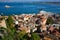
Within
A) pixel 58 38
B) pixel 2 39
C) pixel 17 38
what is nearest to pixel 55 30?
pixel 58 38

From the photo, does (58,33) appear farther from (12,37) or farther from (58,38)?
(12,37)

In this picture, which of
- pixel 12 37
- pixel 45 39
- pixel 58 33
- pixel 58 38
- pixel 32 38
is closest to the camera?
pixel 12 37

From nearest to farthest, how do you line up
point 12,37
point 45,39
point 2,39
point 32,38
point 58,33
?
point 2,39 → point 12,37 → point 32,38 → point 45,39 → point 58,33

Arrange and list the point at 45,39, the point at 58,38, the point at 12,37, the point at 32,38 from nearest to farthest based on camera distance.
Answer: the point at 12,37
the point at 32,38
the point at 45,39
the point at 58,38

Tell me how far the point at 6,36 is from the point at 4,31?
0.51ft

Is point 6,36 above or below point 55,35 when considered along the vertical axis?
above

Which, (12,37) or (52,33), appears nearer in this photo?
(12,37)

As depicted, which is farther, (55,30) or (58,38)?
(55,30)

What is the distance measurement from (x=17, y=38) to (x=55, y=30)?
2.88 meters

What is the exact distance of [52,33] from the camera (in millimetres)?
7605

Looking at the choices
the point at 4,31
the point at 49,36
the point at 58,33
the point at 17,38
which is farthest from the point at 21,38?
the point at 58,33

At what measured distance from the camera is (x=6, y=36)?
480 cm

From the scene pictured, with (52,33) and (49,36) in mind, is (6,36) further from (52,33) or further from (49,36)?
(52,33)

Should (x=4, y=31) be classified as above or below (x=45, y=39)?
above
